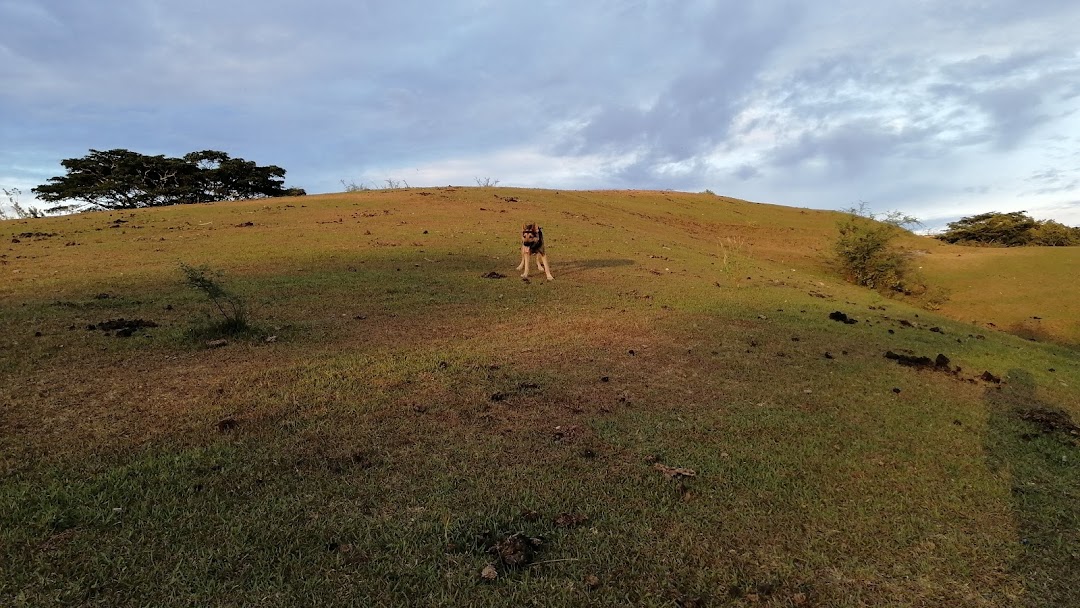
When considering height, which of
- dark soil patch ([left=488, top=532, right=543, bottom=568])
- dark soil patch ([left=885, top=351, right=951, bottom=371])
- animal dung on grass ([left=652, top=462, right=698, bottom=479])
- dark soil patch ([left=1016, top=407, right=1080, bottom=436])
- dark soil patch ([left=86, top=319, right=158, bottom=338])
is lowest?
dark soil patch ([left=488, top=532, right=543, bottom=568])

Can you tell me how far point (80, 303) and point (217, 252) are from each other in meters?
6.94

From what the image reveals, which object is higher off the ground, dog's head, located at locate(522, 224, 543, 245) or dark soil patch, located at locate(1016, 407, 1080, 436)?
dog's head, located at locate(522, 224, 543, 245)

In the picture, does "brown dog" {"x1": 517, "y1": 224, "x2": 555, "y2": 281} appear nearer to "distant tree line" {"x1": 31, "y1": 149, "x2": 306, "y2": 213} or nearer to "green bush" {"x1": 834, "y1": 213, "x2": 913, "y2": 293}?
"green bush" {"x1": 834, "y1": 213, "x2": 913, "y2": 293}

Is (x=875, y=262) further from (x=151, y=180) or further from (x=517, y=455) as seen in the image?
(x=151, y=180)

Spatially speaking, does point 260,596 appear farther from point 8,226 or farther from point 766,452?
point 8,226

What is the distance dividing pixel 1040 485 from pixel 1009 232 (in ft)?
138

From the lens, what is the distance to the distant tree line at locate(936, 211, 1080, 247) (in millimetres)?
35094

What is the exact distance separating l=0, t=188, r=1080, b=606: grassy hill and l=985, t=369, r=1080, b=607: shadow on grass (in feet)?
0.08

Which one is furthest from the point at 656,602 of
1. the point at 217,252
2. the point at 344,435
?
the point at 217,252

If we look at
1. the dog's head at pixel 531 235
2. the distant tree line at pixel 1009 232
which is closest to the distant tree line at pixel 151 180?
the dog's head at pixel 531 235

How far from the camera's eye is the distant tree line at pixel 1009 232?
115ft

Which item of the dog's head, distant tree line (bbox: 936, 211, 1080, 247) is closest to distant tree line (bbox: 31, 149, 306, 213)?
the dog's head

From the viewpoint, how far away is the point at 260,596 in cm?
314

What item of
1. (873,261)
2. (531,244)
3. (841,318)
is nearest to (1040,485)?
(841,318)
